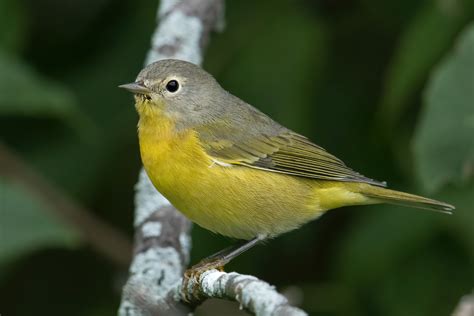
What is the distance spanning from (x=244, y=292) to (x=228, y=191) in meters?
1.58

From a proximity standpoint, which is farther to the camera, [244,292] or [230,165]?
[230,165]

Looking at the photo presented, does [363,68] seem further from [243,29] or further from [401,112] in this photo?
[243,29]

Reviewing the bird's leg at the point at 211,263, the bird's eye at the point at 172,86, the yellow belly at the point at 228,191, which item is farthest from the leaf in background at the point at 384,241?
the bird's eye at the point at 172,86

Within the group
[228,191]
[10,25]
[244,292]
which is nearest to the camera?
[244,292]

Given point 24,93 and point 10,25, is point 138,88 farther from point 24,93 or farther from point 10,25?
point 10,25

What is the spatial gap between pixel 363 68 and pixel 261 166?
1.55 meters

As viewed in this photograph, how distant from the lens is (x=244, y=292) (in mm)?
2467

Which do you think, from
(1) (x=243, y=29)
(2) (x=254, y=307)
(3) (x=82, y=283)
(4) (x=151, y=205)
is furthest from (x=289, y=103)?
(2) (x=254, y=307)

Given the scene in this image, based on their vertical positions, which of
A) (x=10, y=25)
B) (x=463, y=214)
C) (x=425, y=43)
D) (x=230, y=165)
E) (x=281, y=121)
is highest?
(x=10, y=25)

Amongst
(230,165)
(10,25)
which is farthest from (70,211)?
(230,165)

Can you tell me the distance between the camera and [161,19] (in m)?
4.66

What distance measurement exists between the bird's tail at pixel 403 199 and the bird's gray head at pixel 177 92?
0.90 meters

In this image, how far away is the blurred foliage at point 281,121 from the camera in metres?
4.66

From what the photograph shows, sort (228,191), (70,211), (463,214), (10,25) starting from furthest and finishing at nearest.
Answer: (70,211), (10,25), (463,214), (228,191)
